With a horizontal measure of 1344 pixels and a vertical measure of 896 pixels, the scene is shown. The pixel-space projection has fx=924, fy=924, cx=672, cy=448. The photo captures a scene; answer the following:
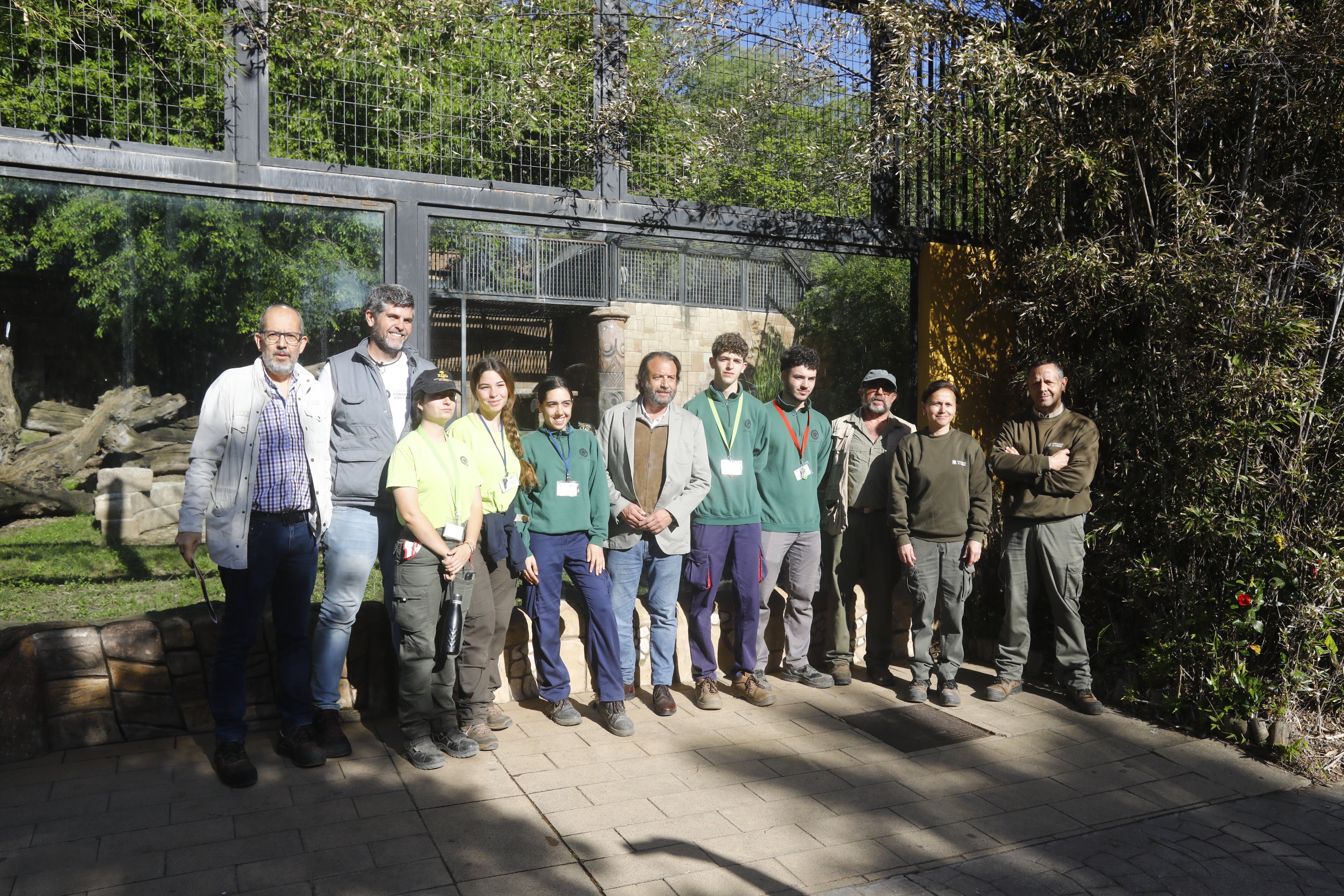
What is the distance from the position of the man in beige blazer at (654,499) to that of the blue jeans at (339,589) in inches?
50.0

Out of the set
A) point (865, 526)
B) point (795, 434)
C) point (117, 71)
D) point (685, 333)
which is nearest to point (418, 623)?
point (795, 434)

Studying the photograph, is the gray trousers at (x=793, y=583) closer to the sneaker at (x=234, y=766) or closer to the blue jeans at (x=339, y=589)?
the blue jeans at (x=339, y=589)

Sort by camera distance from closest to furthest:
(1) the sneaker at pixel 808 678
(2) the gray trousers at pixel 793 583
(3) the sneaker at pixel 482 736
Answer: (3) the sneaker at pixel 482 736 < (2) the gray trousers at pixel 793 583 < (1) the sneaker at pixel 808 678

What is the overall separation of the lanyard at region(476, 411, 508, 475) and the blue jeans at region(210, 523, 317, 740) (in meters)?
0.95

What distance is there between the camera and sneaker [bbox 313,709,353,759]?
4340mm

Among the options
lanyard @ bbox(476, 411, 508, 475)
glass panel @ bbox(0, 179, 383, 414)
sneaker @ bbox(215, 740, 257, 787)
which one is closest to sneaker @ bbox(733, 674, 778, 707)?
lanyard @ bbox(476, 411, 508, 475)

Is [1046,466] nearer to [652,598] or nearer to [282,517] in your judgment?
[652,598]

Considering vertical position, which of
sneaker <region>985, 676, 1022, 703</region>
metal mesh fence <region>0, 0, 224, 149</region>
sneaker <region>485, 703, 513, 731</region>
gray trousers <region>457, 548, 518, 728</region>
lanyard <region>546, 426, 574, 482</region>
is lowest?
sneaker <region>985, 676, 1022, 703</region>

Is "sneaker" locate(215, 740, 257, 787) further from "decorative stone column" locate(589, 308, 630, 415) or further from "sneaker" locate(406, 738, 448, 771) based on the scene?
"decorative stone column" locate(589, 308, 630, 415)

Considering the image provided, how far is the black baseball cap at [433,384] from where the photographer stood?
428cm

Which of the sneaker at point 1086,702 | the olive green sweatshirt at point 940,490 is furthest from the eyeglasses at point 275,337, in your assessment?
the sneaker at point 1086,702

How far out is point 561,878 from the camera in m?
3.29

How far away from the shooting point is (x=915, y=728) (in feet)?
16.4

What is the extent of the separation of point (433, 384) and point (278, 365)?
2.26ft
